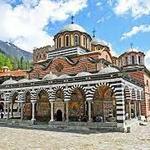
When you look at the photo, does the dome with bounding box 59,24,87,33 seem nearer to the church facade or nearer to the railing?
the church facade

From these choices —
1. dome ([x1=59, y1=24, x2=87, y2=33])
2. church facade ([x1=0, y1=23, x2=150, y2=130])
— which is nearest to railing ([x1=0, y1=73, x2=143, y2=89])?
church facade ([x1=0, y1=23, x2=150, y2=130])

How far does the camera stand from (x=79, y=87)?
20219 millimetres

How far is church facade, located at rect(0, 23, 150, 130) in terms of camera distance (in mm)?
19094

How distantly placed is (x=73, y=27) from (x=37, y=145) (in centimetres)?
1798

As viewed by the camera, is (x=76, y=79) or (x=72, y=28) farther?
(x=72, y=28)

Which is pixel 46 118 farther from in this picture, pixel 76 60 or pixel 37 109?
pixel 76 60

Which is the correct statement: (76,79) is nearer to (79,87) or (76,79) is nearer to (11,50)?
(79,87)

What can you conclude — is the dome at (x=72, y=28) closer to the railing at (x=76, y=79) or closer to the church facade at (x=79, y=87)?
the church facade at (x=79, y=87)

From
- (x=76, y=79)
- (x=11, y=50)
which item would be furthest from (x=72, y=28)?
(x=11, y=50)

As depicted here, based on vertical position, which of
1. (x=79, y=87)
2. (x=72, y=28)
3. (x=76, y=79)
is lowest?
(x=79, y=87)

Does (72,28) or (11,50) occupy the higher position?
(11,50)

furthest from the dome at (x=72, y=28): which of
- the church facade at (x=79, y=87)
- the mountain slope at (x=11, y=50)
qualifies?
the mountain slope at (x=11, y=50)

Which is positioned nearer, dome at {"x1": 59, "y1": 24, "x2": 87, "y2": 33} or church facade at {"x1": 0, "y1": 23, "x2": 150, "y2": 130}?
church facade at {"x1": 0, "y1": 23, "x2": 150, "y2": 130}

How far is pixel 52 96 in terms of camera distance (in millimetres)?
20969
